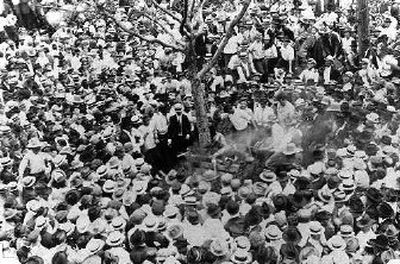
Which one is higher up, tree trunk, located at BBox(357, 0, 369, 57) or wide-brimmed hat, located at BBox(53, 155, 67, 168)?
tree trunk, located at BBox(357, 0, 369, 57)

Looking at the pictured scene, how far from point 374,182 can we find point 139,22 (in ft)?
33.8

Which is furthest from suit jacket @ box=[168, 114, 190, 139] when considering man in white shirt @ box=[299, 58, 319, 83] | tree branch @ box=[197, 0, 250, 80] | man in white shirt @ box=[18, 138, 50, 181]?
man in white shirt @ box=[299, 58, 319, 83]

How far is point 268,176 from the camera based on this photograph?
8.52 m

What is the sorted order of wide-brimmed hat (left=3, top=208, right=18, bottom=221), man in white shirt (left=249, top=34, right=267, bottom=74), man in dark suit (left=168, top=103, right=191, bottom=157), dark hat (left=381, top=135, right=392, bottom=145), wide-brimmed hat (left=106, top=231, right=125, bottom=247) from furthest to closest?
man in white shirt (left=249, top=34, right=267, bottom=74) < man in dark suit (left=168, top=103, right=191, bottom=157) < dark hat (left=381, top=135, right=392, bottom=145) < wide-brimmed hat (left=3, top=208, right=18, bottom=221) < wide-brimmed hat (left=106, top=231, right=125, bottom=247)

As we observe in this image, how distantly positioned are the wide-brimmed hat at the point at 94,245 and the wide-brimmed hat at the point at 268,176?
291cm

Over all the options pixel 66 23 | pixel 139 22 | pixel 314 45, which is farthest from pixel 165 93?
pixel 66 23

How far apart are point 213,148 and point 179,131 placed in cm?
88

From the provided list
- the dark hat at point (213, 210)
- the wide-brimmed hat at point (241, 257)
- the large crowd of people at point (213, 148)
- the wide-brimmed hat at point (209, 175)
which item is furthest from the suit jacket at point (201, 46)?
the wide-brimmed hat at point (241, 257)

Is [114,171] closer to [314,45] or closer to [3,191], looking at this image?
[3,191]

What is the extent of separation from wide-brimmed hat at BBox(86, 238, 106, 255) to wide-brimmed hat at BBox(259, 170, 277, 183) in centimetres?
291

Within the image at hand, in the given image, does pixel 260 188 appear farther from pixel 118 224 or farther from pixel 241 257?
pixel 118 224

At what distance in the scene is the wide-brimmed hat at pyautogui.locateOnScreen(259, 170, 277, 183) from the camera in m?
8.50

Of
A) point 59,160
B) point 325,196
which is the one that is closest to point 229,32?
point 325,196

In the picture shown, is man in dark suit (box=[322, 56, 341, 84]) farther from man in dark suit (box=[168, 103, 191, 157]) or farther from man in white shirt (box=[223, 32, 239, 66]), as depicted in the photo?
man in dark suit (box=[168, 103, 191, 157])
